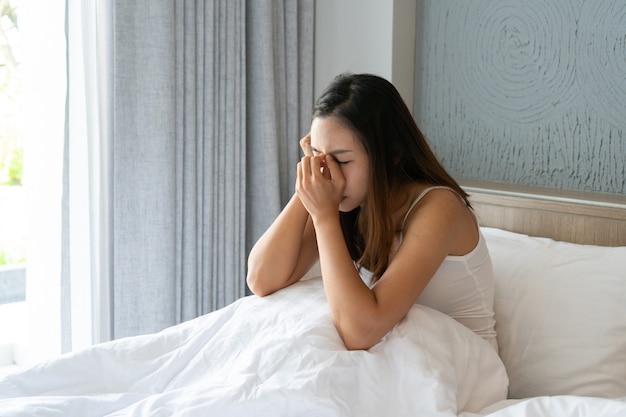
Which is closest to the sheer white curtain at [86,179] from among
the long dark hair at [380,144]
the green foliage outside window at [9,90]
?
the green foliage outside window at [9,90]

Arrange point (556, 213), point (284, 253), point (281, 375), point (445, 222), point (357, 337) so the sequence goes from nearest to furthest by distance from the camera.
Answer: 1. point (281, 375)
2. point (357, 337)
3. point (445, 222)
4. point (284, 253)
5. point (556, 213)

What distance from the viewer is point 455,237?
5.36ft

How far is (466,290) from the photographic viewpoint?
169 centimetres

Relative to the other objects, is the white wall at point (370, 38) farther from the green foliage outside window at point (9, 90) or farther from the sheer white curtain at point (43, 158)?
the green foliage outside window at point (9, 90)

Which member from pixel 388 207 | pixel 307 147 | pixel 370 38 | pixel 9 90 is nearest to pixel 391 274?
pixel 388 207

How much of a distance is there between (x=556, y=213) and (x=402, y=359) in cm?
80

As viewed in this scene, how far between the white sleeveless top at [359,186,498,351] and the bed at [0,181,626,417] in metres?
0.09

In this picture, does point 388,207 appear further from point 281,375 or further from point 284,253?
point 281,375

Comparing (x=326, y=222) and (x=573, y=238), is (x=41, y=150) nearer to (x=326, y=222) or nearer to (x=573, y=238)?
(x=326, y=222)

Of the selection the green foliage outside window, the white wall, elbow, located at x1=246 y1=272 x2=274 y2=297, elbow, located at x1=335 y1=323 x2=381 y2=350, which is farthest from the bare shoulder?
the green foliage outside window

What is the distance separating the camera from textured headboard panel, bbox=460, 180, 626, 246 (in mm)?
1912

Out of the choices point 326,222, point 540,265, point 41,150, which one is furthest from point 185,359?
point 41,150

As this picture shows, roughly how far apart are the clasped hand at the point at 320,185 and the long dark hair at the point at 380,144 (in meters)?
0.08

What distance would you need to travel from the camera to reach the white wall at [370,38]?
8.45 feet
